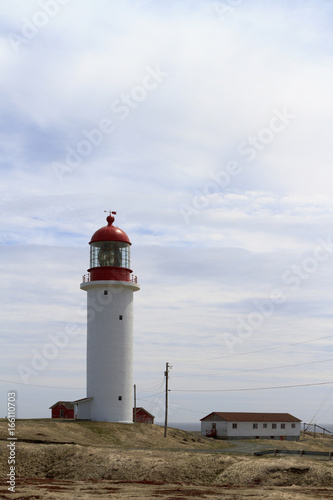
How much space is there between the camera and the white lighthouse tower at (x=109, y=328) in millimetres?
56562

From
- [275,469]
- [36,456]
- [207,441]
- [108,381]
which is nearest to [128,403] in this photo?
[108,381]

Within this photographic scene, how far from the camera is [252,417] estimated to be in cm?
7419

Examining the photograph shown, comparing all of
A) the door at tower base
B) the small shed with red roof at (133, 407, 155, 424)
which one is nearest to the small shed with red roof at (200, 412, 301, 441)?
the small shed with red roof at (133, 407, 155, 424)

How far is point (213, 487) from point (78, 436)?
20203 mm

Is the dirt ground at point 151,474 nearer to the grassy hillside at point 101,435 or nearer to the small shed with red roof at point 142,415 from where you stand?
the grassy hillside at point 101,435

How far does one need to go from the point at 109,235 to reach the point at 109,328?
871 cm

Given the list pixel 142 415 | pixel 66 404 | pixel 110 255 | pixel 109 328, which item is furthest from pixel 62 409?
pixel 110 255

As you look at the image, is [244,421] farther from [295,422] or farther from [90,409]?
[90,409]

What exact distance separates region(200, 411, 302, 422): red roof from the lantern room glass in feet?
82.9

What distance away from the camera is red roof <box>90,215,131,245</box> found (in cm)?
5856

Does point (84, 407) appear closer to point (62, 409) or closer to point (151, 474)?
point (62, 409)

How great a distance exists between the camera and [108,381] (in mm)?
56562

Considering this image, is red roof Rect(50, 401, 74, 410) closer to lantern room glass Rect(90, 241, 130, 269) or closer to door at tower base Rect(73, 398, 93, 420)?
door at tower base Rect(73, 398, 93, 420)

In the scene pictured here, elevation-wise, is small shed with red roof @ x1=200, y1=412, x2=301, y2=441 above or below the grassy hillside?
below
